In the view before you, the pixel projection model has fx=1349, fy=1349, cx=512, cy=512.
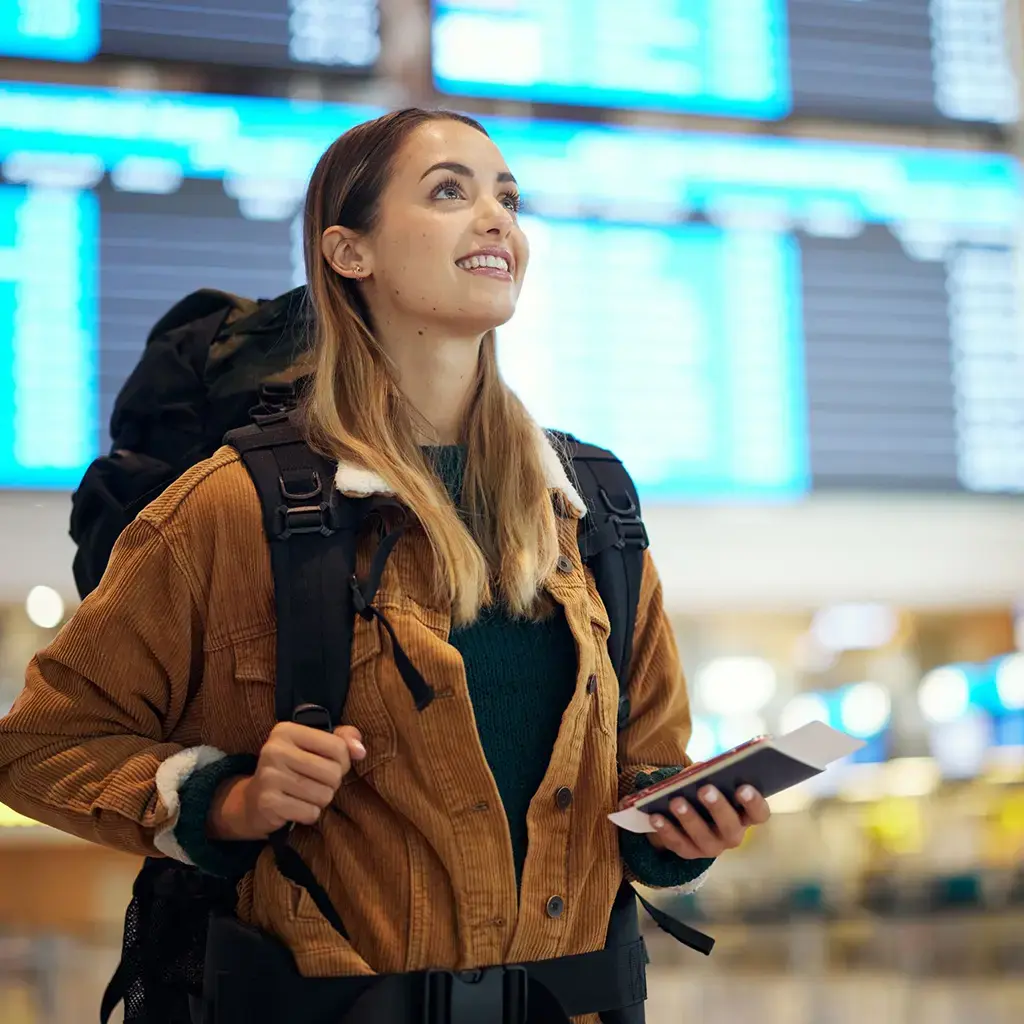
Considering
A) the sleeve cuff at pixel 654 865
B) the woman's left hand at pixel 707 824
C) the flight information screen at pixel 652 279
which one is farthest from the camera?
the flight information screen at pixel 652 279

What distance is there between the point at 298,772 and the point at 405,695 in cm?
15

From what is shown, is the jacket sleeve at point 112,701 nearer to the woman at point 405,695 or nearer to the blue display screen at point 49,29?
the woman at point 405,695

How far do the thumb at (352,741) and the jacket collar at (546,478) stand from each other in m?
0.26

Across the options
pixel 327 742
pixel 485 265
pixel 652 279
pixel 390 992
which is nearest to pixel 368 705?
pixel 327 742

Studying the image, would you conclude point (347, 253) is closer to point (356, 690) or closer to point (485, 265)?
point (485, 265)

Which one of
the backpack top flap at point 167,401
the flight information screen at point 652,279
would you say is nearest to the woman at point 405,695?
the backpack top flap at point 167,401

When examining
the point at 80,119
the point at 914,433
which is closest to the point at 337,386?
the point at 80,119

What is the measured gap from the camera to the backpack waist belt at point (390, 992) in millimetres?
1284

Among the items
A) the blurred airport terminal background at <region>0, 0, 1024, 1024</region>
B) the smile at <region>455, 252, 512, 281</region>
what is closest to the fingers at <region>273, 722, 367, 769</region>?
the smile at <region>455, 252, 512, 281</region>

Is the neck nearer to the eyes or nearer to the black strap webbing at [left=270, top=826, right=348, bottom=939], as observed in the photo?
the eyes

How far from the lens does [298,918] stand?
1.32 meters

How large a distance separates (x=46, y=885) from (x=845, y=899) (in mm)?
1949

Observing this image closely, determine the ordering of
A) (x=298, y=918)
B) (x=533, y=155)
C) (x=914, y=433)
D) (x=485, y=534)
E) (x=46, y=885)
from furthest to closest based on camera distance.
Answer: (x=914, y=433), (x=533, y=155), (x=46, y=885), (x=485, y=534), (x=298, y=918)

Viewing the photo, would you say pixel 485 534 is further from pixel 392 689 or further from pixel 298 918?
pixel 298 918
